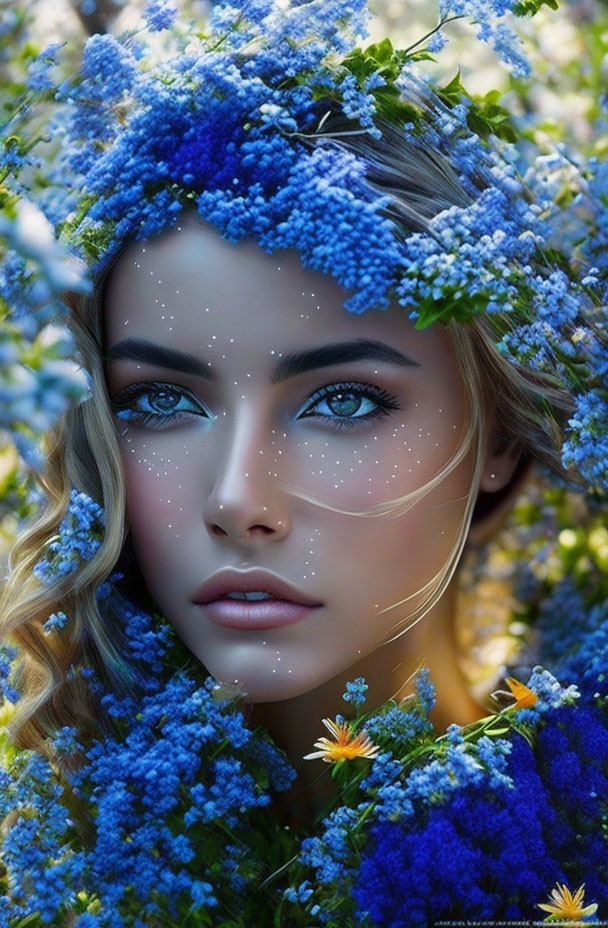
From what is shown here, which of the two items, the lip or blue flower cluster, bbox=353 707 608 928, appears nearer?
blue flower cluster, bbox=353 707 608 928

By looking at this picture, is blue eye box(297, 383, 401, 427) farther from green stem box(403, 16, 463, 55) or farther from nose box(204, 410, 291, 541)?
green stem box(403, 16, 463, 55)

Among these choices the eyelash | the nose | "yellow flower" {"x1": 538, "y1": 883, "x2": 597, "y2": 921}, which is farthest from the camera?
the eyelash

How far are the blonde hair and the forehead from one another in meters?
0.12

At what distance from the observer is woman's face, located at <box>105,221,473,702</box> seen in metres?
1.90

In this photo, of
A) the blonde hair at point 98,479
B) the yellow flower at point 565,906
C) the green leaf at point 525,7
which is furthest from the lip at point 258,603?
the green leaf at point 525,7

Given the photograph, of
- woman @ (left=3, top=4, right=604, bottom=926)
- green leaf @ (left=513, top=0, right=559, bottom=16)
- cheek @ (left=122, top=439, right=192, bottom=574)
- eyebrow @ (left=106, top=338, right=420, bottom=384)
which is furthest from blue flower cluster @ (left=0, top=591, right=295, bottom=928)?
green leaf @ (left=513, top=0, right=559, bottom=16)

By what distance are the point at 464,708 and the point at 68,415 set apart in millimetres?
949

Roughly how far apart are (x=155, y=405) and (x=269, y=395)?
247mm

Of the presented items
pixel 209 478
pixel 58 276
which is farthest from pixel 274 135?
pixel 58 276

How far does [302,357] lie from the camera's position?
190cm

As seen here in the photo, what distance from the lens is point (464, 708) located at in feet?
7.47

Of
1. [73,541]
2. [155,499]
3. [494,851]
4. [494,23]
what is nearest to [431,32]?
[494,23]

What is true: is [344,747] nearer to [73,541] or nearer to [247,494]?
[247,494]

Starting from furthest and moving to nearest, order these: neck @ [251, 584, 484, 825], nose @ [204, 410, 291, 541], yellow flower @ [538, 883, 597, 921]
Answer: neck @ [251, 584, 484, 825] < nose @ [204, 410, 291, 541] < yellow flower @ [538, 883, 597, 921]
